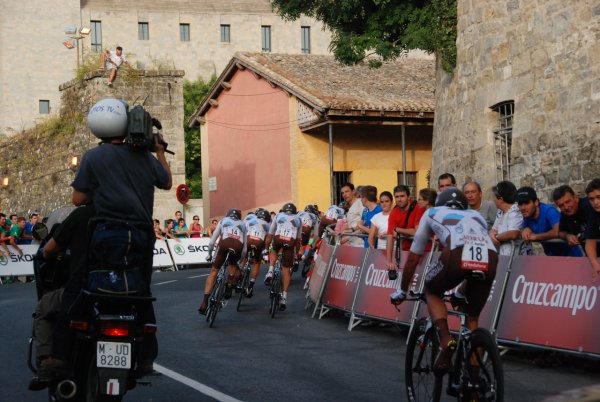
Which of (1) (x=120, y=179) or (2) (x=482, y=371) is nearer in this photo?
(1) (x=120, y=179)

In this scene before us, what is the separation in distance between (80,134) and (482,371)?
120 ft

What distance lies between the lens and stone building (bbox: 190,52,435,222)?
3784cm

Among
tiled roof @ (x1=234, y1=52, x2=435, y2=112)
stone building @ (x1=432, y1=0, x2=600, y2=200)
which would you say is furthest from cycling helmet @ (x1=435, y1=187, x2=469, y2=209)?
tiled roof @ (x1=234, y1=52, x2=435, y2=112)

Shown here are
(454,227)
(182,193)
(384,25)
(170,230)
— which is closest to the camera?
(454,227)

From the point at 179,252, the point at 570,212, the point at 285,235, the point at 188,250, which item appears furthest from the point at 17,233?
the point at 570,212

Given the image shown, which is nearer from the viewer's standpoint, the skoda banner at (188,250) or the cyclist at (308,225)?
the cyclist at (308,225)

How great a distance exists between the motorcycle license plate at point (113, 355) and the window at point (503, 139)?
583 inches

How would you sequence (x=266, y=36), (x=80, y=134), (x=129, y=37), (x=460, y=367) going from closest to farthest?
(x=460, y=367), (x=80, y=134), (x=129, y=37), (x=266, y=36)

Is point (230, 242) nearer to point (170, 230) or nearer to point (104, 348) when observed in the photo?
point (104, 348)

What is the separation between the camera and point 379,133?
40188 mm

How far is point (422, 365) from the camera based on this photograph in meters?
8.29

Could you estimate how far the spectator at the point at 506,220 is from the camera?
1181 centimetres

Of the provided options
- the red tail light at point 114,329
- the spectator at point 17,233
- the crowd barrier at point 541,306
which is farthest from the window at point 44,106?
the red tail light at point 114,329

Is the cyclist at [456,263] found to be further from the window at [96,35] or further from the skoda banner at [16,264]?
the window at [96,35]
